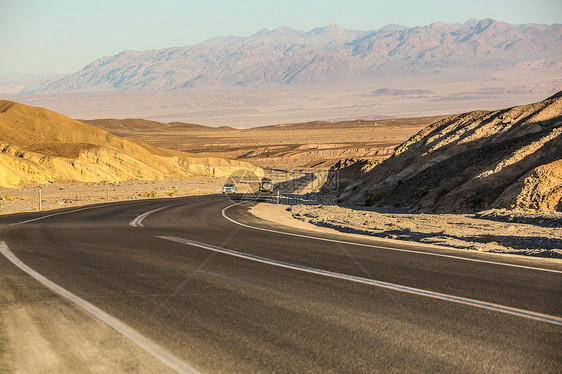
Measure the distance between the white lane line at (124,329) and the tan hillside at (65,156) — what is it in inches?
1752

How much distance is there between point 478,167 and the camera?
27.4 m

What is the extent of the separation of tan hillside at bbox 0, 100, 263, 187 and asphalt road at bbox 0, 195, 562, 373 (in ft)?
144

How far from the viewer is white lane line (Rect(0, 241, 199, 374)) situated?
15.9 feet

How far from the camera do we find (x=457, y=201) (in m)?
24.9

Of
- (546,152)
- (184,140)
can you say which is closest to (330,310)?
(546,152)

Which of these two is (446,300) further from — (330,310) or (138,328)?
(138,328)

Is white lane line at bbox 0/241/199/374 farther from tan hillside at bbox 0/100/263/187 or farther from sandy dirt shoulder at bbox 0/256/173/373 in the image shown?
tan hillside at bbox 0/100/263/187

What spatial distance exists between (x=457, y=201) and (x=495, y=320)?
19.8 meters

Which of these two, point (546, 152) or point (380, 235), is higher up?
point (546, 152)

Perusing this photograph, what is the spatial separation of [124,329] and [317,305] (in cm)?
239

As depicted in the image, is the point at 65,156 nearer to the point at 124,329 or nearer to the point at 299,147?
the point at 124,329

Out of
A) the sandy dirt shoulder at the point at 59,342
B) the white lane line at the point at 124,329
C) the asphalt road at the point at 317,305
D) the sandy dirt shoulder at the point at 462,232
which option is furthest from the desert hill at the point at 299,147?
the sandy dirt shoulder at the point at 59,342

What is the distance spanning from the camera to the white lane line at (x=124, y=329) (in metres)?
4.86

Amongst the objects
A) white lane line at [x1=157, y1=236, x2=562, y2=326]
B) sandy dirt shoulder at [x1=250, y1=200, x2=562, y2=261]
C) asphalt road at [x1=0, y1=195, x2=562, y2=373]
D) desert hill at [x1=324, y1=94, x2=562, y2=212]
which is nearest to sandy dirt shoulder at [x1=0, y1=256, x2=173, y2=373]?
asphalt road at [x1=0, y1=195, x2=562, y2=373]
